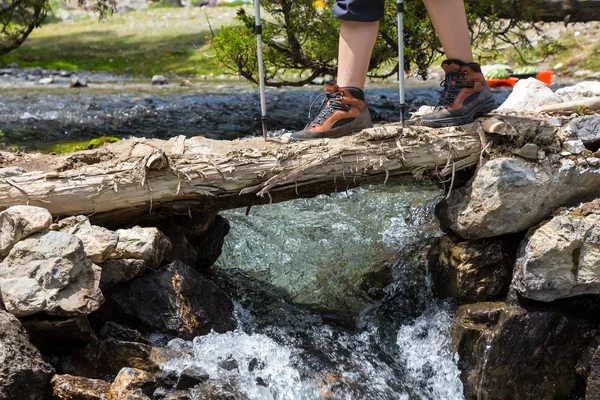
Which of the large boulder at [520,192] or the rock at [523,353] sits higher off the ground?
the large boulder at [520,192]

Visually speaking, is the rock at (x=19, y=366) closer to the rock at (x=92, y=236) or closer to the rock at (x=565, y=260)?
the rock at (x=92, y=236)

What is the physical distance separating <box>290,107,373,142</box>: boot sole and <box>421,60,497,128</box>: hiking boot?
1.60 feet

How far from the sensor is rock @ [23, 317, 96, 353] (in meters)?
4.80

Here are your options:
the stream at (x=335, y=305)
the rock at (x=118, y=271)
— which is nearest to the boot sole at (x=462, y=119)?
the stream at (x=335, y=305)

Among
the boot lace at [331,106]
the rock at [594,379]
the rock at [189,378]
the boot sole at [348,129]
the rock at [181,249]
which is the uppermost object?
the boot lace at [331,106]

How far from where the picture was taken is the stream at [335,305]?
208 inches

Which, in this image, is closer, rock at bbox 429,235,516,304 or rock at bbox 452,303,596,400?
rock at bbox 452,303,596,400

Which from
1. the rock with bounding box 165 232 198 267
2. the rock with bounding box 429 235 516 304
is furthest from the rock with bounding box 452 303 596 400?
the rock with bounding box 165 232 198 267

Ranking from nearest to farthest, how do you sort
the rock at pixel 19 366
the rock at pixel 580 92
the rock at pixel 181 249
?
the rock at pixel 19 366 → the rock at pixel 181 249 → the rock at pixel 580 92

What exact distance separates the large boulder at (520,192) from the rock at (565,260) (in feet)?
0.96

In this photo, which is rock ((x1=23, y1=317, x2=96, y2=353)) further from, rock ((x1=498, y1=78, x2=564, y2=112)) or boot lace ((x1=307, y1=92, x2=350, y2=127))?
rock ((x1=498, y1=78, x2=564, y2=112))

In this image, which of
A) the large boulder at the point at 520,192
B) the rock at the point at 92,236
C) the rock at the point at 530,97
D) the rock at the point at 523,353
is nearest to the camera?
the rock at the point at 92,236

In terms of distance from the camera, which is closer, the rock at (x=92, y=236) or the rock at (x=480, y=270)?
the rock at (x=92, y=236)

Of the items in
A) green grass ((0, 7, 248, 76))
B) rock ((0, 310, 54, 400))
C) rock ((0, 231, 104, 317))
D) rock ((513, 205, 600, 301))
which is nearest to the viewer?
rock ((0, 310, 54, 400))
